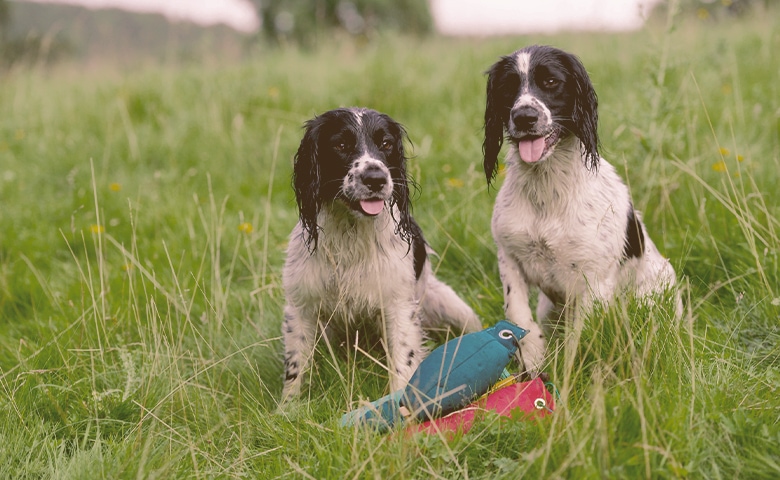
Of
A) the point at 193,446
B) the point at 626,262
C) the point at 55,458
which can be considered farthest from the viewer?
the point at 626,262

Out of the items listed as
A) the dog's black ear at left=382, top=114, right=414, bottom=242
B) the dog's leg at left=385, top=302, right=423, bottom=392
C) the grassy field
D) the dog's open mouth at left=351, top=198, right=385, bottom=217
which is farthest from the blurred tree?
the dog's open mouth at left=351, top=198, right=385, bottom=217

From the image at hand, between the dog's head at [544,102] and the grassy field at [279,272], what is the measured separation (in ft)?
2.45

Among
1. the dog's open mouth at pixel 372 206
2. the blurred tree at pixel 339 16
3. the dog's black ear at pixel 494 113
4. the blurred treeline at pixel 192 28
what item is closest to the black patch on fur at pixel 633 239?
the dog's black ear at pixel 494 113

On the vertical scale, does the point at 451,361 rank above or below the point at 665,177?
below

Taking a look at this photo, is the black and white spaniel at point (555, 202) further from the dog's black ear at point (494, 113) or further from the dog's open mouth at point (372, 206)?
the dog's open mouth at point (372, 206)

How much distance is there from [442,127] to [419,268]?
290 cm

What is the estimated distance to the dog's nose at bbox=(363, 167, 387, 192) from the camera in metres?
2.90

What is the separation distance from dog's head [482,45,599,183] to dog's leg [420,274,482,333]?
88 cm

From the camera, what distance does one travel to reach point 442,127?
6.14m

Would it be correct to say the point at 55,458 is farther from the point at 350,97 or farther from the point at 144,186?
the point at 350,97

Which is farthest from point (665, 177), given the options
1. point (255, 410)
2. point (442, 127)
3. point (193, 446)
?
point (193, 446)

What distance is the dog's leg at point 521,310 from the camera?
3082mm

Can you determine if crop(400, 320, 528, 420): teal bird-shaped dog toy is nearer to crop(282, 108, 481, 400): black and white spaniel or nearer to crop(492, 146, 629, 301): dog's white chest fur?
crop(282, 108, 481, 400): black and white spaniel

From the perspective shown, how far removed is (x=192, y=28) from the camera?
29.1 ft
